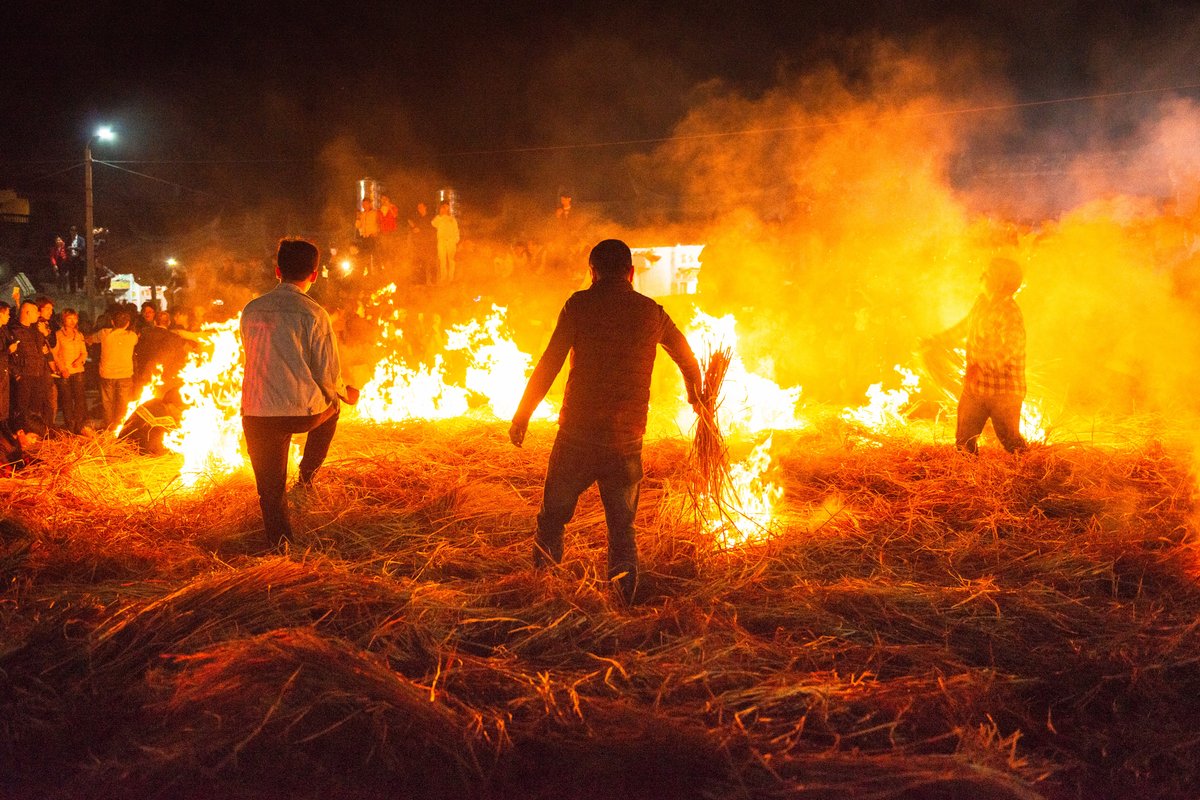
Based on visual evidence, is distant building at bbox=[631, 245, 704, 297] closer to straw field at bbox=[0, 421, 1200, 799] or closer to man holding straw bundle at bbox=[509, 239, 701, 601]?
straw field at bbox=[0, 421, 1200, 799]

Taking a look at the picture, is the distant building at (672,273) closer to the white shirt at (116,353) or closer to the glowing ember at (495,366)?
the glowing ember at (495,366)

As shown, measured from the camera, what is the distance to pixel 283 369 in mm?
4863

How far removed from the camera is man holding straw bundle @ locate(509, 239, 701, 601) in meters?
4.32

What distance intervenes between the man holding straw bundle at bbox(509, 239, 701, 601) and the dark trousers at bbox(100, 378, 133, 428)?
8.59 m

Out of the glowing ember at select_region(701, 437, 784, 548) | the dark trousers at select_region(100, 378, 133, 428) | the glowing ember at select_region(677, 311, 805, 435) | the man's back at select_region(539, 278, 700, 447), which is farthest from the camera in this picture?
the dark trousers at select_region(100, 378, 133, 428)

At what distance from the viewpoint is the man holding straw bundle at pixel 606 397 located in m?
4.32

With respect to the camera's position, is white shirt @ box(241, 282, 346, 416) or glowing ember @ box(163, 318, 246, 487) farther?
glowing ember @ box(163, 318, 246, 487)

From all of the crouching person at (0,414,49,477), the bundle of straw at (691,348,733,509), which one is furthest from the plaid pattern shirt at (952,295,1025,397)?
the crouching person at (0,414,49,477)

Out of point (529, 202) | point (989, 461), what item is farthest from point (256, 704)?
point (529, 202)

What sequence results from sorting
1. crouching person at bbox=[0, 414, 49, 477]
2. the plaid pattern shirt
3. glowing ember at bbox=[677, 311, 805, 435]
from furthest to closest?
glowing ember at bbox=[677, 311, 805, 435] → crouching person at bbox=[0, 414, 49, 477] → the plaid pattern shirt

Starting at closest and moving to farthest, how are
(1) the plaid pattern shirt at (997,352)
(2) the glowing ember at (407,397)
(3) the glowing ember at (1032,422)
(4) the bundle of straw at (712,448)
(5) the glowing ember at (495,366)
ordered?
(4) the bundle of straw at (712,448), (1) the plaid pattern shirt at (997,352), (3) the glowing ember at (1032,422), (2) the glowing ember at (407,397), (5) the glowing ember at (495,366)

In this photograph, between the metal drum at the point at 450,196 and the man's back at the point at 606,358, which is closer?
the man's back at the point at 606,358

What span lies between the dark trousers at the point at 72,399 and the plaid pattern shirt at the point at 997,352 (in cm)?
1000

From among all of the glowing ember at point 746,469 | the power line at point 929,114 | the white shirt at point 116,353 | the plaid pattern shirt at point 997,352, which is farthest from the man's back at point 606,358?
the power line at point 929,114
